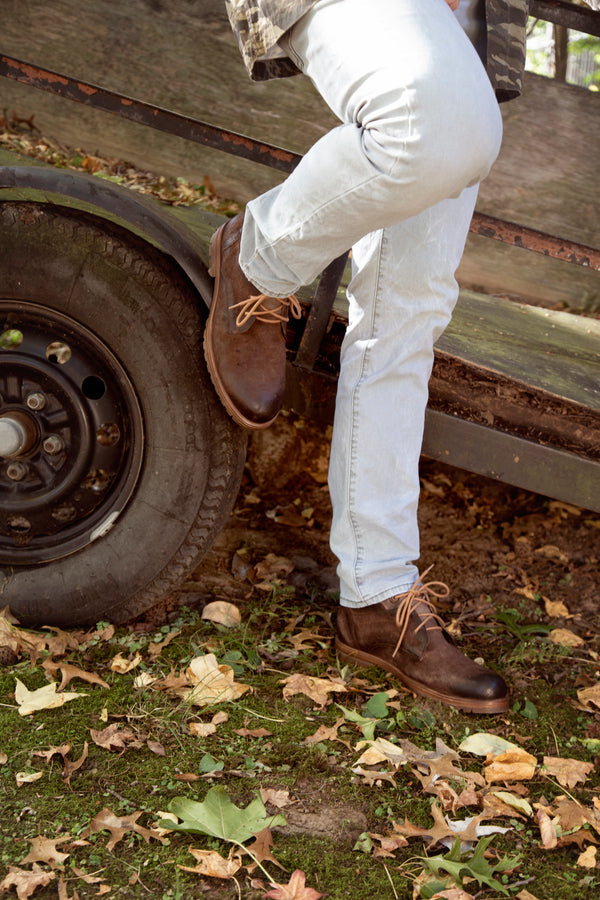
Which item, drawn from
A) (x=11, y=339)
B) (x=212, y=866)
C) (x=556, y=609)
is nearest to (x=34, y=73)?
(x=11, y=339)

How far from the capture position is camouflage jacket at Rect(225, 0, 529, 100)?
168 centimetres

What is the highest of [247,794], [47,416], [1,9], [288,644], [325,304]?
[1,9]

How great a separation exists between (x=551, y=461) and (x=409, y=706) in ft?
2.66

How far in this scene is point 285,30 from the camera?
1.68m

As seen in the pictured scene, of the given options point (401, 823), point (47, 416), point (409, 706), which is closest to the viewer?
point (401, 823)

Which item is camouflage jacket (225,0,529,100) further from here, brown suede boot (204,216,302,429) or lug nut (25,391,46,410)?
lug nut (25,391,46,410)

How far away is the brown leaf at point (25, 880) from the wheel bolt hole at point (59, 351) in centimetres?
129

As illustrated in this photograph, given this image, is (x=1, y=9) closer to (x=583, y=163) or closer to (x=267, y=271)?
(x=267, y=271)

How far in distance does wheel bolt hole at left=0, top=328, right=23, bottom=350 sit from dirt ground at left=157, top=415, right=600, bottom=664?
0.90 meters

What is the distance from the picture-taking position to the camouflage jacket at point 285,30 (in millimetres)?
1679

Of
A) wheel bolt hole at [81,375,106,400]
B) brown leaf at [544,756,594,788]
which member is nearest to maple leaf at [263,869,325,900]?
brown leaf at [544,756,594,788]

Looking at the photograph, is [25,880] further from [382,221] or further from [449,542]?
[449,542]

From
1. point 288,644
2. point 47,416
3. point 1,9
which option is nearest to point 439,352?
point 288,644

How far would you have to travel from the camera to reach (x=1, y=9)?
3520mm
